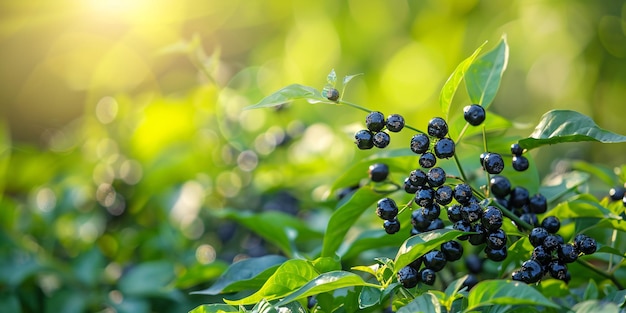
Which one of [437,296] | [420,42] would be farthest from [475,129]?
[420,42]

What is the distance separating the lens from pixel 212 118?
1708mm

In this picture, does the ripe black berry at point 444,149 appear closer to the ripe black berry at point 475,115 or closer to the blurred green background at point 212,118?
the ripe black berry at point 475,115

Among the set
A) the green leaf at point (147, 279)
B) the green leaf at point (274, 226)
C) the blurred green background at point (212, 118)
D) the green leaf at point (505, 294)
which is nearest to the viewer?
the green leaf at point (505, 294)

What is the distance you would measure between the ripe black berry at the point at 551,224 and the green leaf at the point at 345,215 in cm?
22

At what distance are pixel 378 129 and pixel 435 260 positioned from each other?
167 mm

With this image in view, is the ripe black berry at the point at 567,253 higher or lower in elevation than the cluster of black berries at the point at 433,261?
higher

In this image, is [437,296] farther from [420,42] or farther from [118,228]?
[420,42]

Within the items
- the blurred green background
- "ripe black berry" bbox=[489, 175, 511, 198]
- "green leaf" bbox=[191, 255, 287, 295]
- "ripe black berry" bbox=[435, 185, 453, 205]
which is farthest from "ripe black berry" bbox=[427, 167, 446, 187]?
the blurred green background

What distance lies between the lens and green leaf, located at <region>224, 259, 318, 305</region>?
73cm

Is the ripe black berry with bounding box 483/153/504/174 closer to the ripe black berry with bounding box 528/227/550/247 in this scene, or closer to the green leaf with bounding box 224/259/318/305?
the ripe black berry with bounding box 528/227/550/247

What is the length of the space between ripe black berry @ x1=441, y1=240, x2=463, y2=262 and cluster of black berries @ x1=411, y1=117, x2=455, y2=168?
0.31ft

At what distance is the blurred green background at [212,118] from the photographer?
1.41m

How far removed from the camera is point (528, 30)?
2.40m

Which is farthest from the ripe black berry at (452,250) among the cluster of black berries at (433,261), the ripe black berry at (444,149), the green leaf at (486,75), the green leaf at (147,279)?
the green leaf at (147,279)
